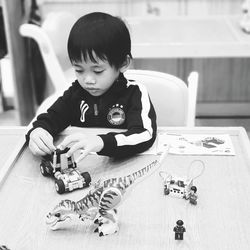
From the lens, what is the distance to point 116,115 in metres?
1.32

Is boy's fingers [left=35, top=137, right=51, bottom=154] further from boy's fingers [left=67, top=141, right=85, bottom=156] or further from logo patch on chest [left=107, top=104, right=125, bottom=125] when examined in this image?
logo patch on chest [left=107, top=104, right=125, bottom=125]

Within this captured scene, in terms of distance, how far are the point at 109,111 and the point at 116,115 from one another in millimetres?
24

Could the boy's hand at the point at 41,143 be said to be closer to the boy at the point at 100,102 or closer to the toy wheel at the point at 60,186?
the boy at the point at 100,102

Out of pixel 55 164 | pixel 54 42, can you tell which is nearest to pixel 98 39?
pixel 55 164

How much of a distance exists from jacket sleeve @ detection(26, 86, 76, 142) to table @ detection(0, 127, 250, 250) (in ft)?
0.41

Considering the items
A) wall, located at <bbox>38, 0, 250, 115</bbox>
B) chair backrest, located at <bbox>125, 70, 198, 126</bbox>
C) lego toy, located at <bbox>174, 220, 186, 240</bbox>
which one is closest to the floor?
wall, located at <bbox>38, 0, 250, 115</bbox>

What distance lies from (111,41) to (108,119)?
25 centimetres

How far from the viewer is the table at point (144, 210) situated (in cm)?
84

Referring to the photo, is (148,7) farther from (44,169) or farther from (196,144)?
(44,169)

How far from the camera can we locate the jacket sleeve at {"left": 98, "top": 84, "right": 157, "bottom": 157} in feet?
3.69

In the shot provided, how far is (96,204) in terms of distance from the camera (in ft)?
2.78

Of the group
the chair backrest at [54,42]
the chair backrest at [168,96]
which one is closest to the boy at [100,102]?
the chair backrest at [168,96]

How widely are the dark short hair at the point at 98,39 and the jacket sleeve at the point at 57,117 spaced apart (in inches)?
8.0

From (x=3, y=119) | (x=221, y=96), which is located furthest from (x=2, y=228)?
(x=221, y=96)
